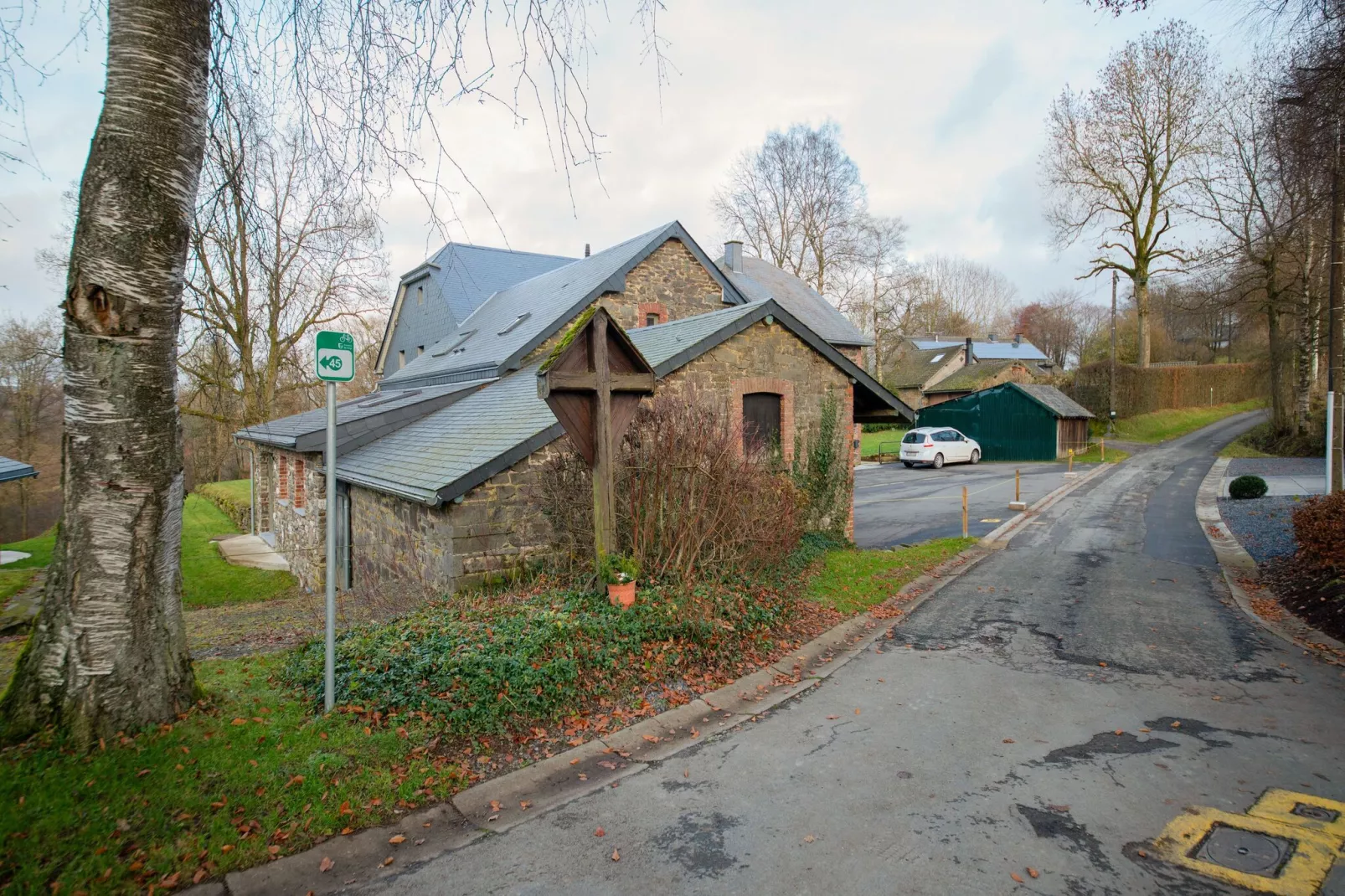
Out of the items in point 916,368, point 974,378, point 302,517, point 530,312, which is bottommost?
point 302,517

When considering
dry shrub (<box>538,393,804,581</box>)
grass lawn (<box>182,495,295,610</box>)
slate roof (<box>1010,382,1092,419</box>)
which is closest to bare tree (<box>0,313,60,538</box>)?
grass lawn (<box>182,495,295,610</box>)

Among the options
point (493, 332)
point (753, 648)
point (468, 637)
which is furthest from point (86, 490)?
point (493, 332)

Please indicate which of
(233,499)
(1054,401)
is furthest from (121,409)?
(1054,401)

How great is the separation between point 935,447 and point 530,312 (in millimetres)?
20063

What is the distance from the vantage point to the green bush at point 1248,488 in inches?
691

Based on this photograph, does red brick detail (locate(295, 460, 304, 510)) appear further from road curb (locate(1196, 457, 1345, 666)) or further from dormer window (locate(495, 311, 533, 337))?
road curb (locate(1196, 457, 1345, 666))

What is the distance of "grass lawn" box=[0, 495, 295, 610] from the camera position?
13.7 meters

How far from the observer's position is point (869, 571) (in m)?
10.9

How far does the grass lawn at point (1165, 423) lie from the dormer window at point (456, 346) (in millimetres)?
33483

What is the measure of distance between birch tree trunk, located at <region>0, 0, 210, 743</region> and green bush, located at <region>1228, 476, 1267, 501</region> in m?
21.3

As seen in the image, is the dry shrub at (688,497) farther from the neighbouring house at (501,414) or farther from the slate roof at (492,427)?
the slate roof at (492,427)

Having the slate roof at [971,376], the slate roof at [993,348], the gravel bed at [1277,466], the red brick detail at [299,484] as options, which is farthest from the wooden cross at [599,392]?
the slate roof at [993,348]

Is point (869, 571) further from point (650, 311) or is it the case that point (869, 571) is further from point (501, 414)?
point (650, 311)

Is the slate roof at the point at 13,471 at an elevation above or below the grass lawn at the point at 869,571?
above
